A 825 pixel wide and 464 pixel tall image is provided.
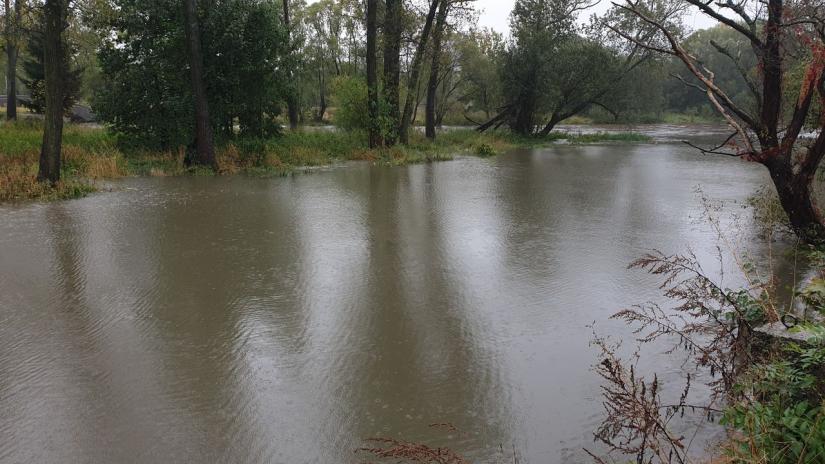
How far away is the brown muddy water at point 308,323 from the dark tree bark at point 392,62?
34.9 feet

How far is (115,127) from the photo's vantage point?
18.6m

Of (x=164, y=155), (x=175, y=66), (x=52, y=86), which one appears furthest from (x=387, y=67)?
(x=52, y=86)

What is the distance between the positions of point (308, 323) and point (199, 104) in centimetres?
1257

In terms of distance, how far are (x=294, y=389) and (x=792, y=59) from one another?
7.20m

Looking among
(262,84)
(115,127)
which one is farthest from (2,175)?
(262,84)

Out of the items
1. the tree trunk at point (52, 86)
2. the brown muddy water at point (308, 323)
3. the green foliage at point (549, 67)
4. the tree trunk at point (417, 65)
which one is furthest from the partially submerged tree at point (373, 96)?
the green foliage at point (549, 67)

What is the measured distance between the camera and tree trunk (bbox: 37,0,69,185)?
1224 centimetres

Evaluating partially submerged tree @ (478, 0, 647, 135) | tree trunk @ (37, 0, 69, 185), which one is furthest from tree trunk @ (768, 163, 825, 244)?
partially submerged tree @ (478, 0, 647, 135)

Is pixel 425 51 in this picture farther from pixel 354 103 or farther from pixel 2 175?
pixel 2 175

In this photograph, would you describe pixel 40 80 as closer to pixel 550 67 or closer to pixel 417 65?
pixel 417 65

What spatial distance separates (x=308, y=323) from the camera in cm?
579

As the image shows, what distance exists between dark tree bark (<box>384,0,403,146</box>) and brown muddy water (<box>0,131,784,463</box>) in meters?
10.6

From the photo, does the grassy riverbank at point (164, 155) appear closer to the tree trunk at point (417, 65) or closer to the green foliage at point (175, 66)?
the tree trunk at point (417, 65)

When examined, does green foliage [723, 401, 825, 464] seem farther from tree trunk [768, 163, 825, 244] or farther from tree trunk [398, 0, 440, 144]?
tree trunk [398, 0, 440, 144]
